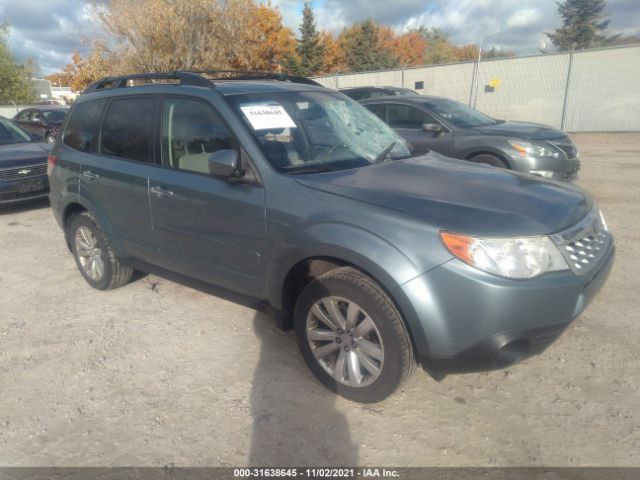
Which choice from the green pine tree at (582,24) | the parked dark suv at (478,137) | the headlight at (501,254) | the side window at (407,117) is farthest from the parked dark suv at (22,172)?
→ the green pine tree at (582,24)

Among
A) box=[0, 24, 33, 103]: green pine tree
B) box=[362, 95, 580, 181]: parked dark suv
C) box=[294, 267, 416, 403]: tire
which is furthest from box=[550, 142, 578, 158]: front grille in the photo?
box=[0, 24, 33, 103]: green pine tree

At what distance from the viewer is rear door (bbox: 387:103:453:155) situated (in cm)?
694

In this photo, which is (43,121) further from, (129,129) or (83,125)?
(129,129)

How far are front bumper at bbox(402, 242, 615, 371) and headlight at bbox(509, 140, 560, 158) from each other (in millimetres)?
4523

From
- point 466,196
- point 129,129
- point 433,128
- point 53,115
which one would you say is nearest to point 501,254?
point 466,196

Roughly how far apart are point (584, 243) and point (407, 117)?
519 centimetres

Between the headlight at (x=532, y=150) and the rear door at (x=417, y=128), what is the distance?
35.6 inches

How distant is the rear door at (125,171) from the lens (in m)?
3.61

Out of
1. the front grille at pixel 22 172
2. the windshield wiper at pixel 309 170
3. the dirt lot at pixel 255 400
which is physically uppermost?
the windshield wiper at pixel 309 170

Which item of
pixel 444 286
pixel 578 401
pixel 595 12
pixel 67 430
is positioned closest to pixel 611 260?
pixel 578 401

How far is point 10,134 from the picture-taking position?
8.35 metres

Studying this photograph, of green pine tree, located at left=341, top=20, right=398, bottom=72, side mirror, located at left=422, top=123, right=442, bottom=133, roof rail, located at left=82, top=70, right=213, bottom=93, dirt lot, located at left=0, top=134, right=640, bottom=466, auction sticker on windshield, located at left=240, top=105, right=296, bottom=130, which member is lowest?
dirt lot, located at left=0, top=134, right=640, bottom=466

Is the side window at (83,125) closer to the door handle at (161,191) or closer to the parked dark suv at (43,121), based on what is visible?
the door handle at (161,191)

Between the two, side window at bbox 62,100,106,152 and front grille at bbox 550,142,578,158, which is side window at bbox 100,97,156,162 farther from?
front grille at bbox 550,142,578,158
